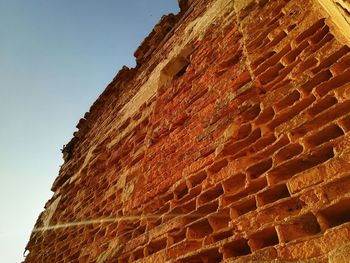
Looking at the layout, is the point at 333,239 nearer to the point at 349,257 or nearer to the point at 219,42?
the point at 349,257

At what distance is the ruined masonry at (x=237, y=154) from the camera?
1.27 meters

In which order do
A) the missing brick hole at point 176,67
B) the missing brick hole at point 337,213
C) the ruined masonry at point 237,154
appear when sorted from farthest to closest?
the missing brick hole at point 176,67 → the ruined masonry at point 237,154 → the missing brick hole at point 337,213

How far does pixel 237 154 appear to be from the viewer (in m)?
1.71

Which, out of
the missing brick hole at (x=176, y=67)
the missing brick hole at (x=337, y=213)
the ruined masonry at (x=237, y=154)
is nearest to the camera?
the missing brick hole at (x=337, y=213)

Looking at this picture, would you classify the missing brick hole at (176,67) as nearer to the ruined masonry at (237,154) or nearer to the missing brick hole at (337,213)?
the ruined masonry at (237,154)

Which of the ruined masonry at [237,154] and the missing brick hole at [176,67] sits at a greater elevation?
the missing brick hole at [176,67]

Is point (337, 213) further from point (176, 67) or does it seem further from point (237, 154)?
point (176, 67)

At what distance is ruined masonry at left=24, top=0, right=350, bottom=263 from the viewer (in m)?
1.27

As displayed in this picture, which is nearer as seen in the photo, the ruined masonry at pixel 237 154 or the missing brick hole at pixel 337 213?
the missing brick hole at pixel 337 213

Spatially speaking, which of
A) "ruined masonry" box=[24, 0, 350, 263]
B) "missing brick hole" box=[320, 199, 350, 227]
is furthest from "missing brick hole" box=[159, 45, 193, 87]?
"missing brick hole" box=[320, 199, 350, 227]

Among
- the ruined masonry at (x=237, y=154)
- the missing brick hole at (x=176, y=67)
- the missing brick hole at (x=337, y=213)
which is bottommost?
the missing brick hole at (x=337, y=213)

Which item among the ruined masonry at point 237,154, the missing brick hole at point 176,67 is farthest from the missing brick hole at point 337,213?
the missing brick hole at point 176,67

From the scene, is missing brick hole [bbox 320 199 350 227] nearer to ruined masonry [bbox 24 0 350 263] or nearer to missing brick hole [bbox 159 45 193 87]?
ruined masonry [bbox 24 0 350 263]

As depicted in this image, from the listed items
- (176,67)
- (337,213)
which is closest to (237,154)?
(337,213)
